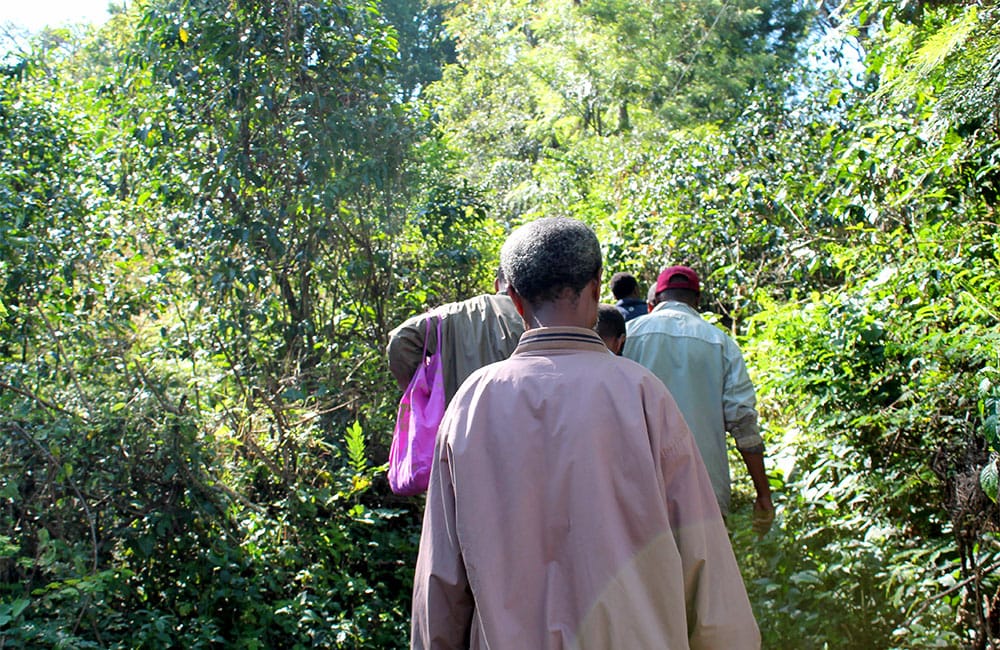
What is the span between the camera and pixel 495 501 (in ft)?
6.82

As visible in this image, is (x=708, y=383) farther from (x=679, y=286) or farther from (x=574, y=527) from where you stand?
(x=574, y=527)

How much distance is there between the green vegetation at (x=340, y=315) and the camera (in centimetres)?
445

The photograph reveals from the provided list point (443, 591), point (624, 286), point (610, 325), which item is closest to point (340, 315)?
point (624, 286)

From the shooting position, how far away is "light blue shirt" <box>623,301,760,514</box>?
4.10m

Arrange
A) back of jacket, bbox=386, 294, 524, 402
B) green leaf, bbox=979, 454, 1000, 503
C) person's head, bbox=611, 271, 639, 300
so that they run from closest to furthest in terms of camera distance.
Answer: green leaf, bbox=979, 454, 1000, 503 → back of jacket, bbox=386, 294, 524, 402 → person's head, bbox=611, 271, 639, 300

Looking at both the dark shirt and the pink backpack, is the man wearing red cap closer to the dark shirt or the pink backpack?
the pink backpack

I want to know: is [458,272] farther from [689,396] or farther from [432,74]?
[432,74]

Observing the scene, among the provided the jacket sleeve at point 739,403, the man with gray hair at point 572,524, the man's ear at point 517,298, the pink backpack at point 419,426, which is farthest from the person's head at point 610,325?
the man with gray hair at point 572,524

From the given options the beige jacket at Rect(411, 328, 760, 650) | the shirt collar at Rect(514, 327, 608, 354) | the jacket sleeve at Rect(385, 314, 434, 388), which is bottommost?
the beige jacket at Rect(411, 328, 760, 650)

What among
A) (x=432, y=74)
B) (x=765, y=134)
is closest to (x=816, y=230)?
(x=765, y=134)

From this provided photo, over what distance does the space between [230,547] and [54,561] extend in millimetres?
843

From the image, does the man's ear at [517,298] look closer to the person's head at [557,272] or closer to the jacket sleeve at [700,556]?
the person's head at [557,272]

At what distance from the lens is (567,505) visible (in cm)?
206

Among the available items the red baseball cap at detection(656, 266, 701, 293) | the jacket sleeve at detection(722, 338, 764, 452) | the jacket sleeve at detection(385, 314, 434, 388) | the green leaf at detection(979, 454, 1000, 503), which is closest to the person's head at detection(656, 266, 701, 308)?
the red baseball cap at detection(656, 266, 701, 293)
